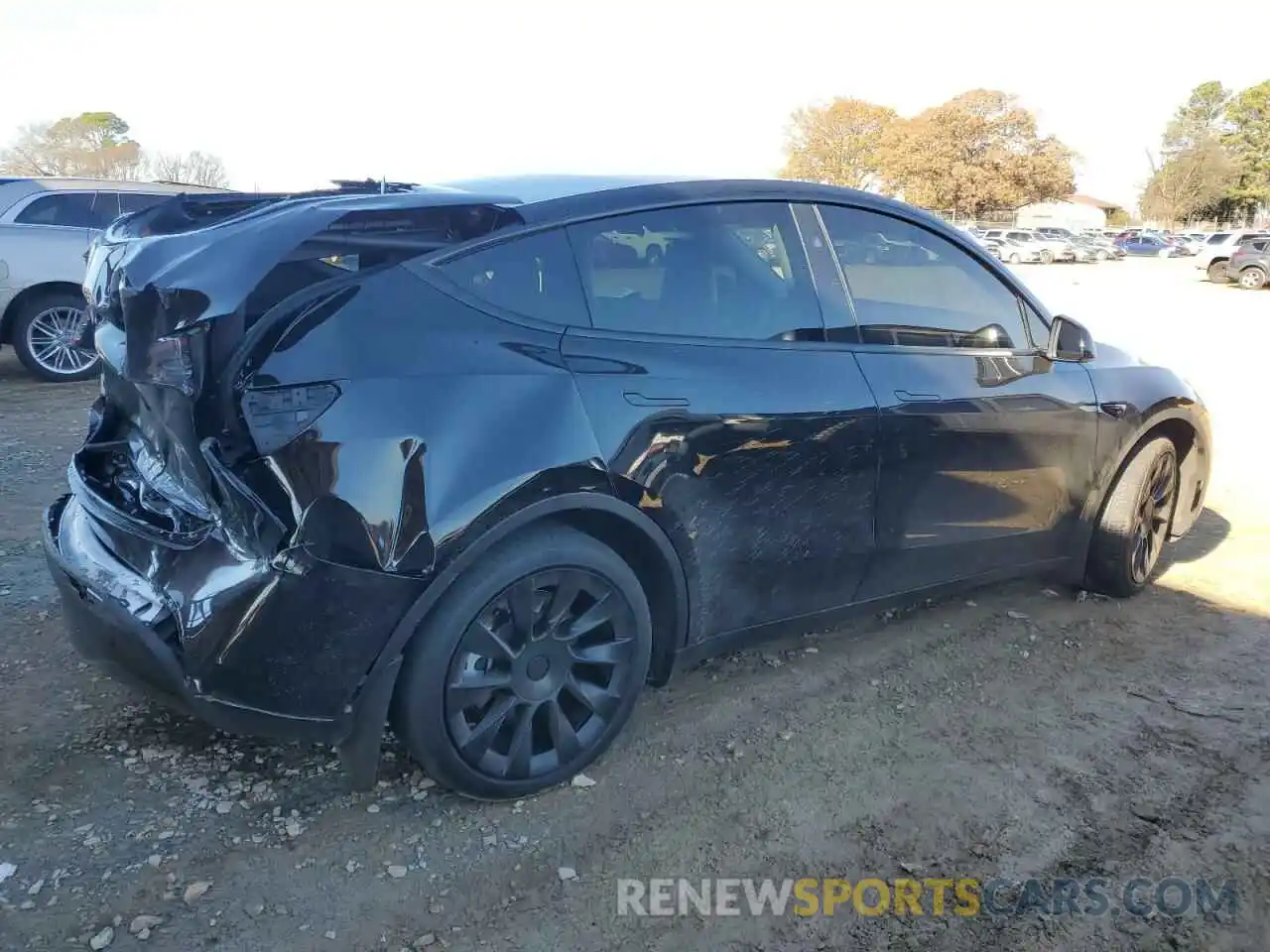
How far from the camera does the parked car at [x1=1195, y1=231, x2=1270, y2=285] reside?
29797 millimetres

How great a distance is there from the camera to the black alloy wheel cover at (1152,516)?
432 centimetres

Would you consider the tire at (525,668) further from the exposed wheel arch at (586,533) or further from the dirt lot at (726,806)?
the dirt lot at (726,806)

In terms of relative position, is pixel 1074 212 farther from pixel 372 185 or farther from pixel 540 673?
pixel 540 673

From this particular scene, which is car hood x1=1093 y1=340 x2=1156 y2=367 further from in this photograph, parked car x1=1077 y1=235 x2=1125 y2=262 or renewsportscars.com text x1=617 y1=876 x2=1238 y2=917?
parked car x1=1077 y1=235 x2=1125 y2=262

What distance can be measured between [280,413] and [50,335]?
305 inches

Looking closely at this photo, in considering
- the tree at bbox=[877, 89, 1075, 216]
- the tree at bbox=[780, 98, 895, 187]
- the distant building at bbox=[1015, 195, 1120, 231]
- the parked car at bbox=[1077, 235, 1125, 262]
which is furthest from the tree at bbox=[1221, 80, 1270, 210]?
the parked car at bbox=[1077, 235, 1125, 262]

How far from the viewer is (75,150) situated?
40.8 m

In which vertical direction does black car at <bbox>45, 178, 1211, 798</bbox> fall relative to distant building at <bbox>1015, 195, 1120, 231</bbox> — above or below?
below

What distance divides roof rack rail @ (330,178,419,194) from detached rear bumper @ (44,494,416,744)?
1432 mm

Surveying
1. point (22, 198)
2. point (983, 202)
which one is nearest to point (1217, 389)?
point (22, 198)

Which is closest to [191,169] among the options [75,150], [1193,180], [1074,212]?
[75,150]

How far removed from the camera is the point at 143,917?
7.66 ft

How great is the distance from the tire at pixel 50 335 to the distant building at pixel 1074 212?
79.4 metres

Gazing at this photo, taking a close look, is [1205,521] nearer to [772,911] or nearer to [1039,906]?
[1039,906]
